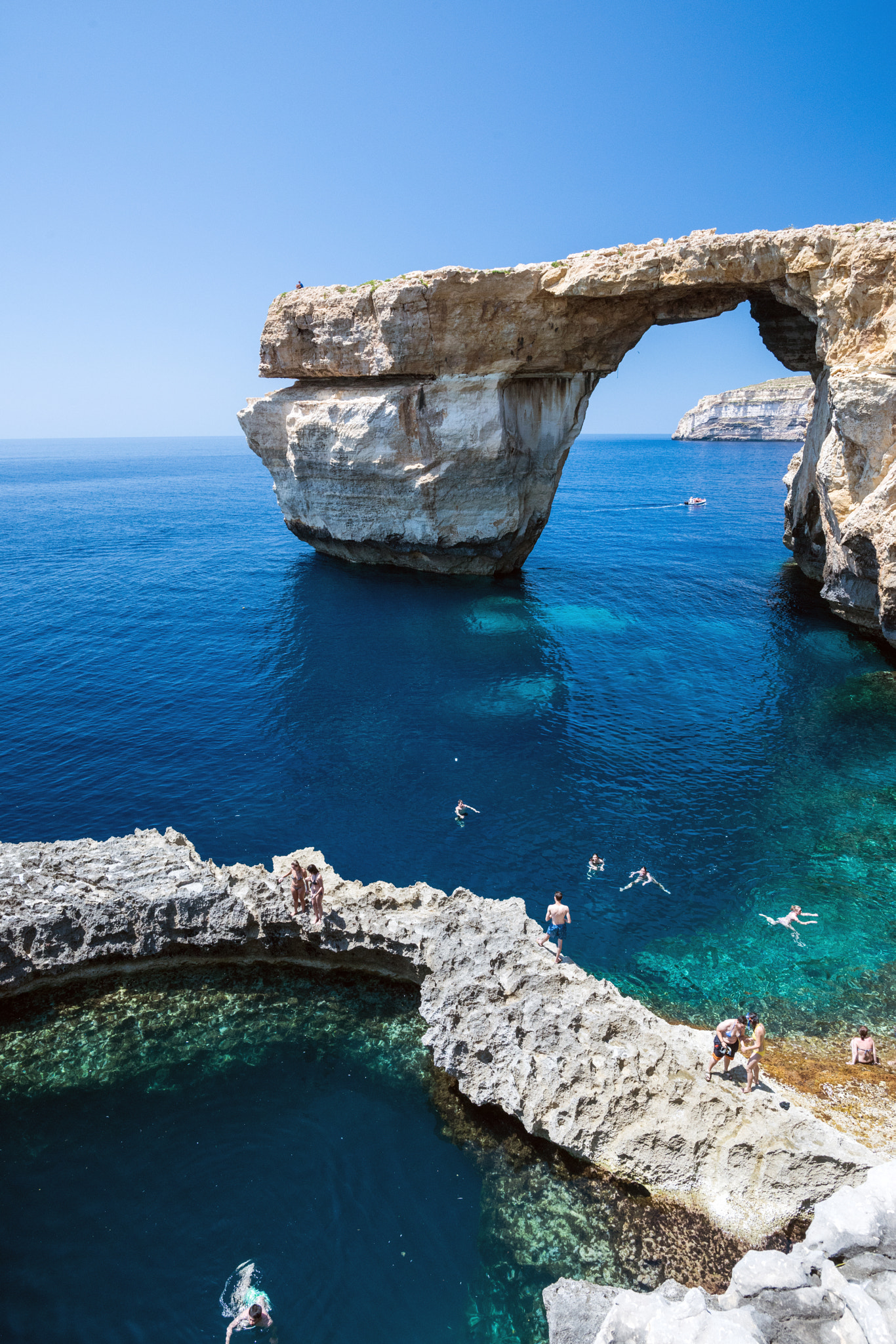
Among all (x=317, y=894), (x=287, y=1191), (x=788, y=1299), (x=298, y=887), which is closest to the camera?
(x=788, y=1299)

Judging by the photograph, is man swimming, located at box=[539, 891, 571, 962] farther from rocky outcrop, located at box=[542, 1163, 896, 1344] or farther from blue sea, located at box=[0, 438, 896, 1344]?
rocky outcrop, located at box=[542, 1163, 896, 1344]

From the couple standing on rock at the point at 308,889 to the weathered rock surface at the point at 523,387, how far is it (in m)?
24.5

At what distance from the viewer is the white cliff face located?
122ft

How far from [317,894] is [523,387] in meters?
31.7

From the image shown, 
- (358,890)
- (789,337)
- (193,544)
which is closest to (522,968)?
(358,890)

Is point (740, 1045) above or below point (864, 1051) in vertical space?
above

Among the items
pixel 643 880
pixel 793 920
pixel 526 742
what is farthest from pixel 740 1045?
pixel 526 742

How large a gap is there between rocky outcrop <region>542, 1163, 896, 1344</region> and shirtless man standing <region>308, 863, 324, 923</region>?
748 centimetres

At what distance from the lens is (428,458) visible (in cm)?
3812

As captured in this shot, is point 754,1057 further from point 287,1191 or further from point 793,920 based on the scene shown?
point 287,1191

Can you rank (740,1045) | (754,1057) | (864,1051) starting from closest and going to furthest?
1. (754,1057)
2. (740,1045)
3. (864,1051)

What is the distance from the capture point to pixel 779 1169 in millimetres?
10570

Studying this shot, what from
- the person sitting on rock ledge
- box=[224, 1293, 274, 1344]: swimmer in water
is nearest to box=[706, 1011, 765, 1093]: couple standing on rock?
the person sitting on rock ledge

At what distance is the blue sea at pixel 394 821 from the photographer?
10383 mm
